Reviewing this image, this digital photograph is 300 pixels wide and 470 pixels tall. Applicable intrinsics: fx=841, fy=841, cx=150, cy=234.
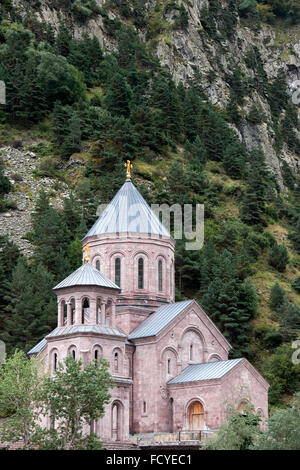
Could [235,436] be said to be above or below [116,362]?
below

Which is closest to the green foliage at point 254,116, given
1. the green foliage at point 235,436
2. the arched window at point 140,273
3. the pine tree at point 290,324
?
the pine tree at point 290,324

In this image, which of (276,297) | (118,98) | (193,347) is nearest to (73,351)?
(193,347)

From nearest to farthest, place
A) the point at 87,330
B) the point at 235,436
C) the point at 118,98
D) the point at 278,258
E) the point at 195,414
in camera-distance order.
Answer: the point at 235,436
the point at 87,330
the point at 195,414
the point at 278,258
the point at 118,98

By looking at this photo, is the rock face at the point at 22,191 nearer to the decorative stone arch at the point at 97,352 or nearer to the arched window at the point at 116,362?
the arched window at the point at 116,362

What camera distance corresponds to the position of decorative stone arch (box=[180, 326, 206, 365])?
129 ft

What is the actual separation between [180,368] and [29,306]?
42.0 feet

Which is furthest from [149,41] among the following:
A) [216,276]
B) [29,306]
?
[29,306]

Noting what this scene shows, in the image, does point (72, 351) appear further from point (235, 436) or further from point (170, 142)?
point (170, 142)

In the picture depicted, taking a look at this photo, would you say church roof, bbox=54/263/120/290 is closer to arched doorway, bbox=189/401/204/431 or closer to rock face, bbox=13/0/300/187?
arched doorway, bbox=189/401/204/431

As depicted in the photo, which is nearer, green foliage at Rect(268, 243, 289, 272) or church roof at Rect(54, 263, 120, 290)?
church roof at Rect(54, 263, 120, 290)

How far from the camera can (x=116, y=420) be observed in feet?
116

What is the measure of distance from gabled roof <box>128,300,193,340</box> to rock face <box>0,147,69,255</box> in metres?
20.6

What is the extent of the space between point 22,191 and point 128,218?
1024 inches

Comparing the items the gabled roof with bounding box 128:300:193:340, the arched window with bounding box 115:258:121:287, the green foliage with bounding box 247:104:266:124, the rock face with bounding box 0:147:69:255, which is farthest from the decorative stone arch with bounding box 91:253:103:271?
the green foliage with bounding box 247:104:266:124
